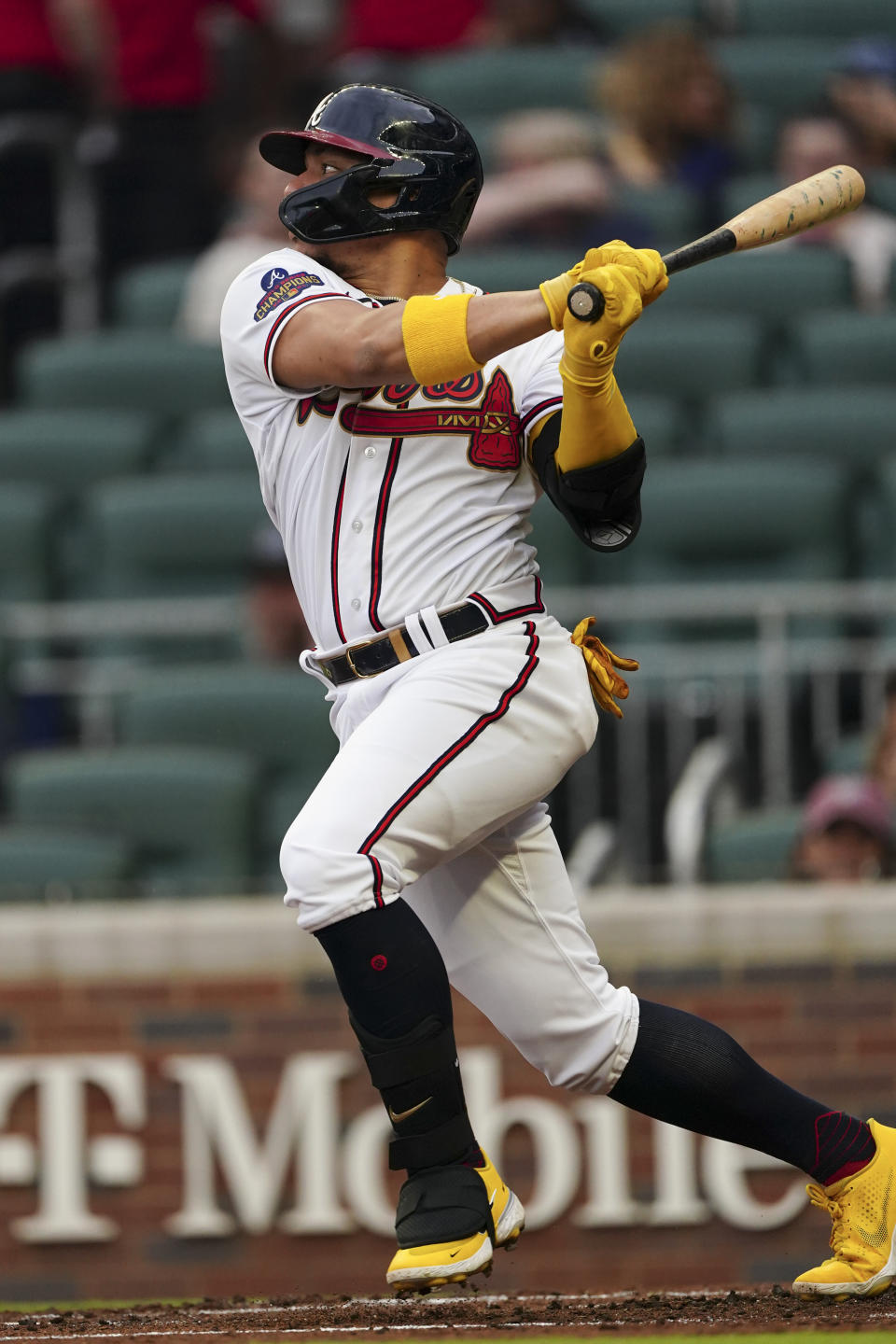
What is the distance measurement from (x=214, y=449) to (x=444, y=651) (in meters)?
4.32

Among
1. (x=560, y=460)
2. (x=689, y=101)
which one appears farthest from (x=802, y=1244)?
(x=689, y=101)

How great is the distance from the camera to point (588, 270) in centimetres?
304

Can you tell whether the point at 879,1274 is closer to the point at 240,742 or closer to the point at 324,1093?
the point at 324,1093

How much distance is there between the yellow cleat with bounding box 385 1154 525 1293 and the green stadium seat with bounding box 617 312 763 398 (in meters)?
4.64

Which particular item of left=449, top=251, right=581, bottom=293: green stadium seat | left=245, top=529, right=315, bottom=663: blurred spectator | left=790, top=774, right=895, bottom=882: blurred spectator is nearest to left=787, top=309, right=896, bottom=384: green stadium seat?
left=449, top=251, right=581, bottom=293: green stadium seat

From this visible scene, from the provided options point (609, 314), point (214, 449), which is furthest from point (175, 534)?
point (609, 314)

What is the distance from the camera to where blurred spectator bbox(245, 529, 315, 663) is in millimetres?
6375

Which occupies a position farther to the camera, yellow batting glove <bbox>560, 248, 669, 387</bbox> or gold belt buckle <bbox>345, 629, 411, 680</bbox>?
gold belt buckle <bbox>345, 629, 411, 680</bbox>

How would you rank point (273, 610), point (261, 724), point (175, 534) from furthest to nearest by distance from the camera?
1. point (175, 534)
2. point (273, 610)
3. point (261, 724)

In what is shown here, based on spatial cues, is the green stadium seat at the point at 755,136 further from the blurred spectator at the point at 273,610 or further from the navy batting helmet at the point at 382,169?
the navy batting helmet at the point at 382,169

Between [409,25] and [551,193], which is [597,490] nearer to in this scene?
[551,193]

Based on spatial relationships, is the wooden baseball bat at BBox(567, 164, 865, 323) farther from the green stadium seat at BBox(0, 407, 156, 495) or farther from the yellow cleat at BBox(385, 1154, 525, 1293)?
the green stadium seat at BBox(0, 407, 156, 495)

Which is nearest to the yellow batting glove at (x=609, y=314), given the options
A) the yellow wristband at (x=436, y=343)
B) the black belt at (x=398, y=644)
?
the yellow wristband at (x=436, y=343)

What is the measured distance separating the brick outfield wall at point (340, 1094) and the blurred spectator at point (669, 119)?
3.64 meters
